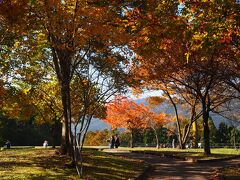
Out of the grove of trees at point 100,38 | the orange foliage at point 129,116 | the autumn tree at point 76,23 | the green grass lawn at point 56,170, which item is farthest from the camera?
the orange foliage at point 129,116

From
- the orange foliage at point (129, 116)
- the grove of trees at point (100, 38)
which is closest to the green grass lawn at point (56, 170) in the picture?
the grove of trees at point (100, 38)

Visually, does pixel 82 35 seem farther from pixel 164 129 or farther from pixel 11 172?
pixel 164 129

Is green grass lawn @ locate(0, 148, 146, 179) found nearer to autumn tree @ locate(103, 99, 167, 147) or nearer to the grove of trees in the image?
the grove of trees

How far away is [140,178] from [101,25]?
6516 mm

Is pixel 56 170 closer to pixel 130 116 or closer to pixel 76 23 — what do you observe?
pixel 76 23


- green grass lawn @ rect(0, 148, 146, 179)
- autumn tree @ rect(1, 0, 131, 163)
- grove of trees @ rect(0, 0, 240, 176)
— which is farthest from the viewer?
green grass lawn @ rect(0, 148, 146, 179)

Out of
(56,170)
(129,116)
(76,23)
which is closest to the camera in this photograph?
(76,23)

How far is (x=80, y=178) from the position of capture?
13352 mm

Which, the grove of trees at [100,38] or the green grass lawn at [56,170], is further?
the green grass lawn at [56,170]

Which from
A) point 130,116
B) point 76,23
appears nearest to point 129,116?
point 130,116

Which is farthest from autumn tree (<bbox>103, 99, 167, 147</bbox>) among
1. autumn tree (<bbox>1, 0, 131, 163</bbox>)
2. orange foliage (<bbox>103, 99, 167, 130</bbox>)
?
autumn tree (<bbox>1, 0, 131, 163</bbox>)

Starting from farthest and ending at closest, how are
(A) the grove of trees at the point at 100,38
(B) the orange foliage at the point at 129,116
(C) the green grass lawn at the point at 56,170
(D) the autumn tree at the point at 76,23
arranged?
(B) the orange foliage at the point at 129,116
(C) the green grass lawn at the point at 56,170
(D) the autumn tree at the point at 76,23
(A) the grove of trees at the point at 100,38

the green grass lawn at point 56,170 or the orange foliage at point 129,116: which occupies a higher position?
the orange foliage at point 129,116

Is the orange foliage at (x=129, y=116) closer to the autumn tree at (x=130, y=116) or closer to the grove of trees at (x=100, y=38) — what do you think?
the autumn tree at (x=130, y=116)
